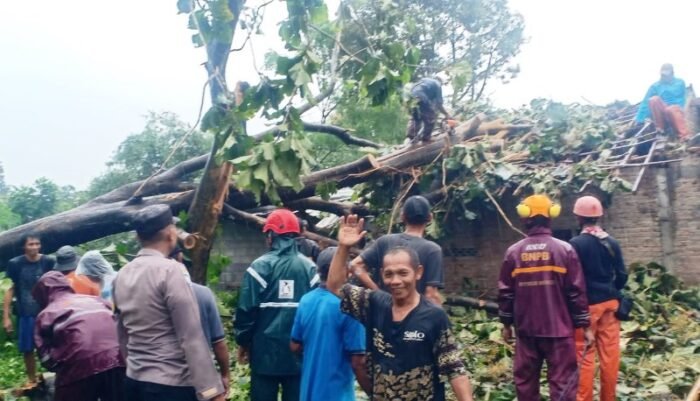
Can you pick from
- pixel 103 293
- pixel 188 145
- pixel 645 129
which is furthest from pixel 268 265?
pixel 188 145

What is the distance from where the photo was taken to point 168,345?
10.6 ft

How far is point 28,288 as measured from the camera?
268 inches

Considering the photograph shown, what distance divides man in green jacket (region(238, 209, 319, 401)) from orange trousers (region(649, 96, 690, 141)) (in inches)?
286

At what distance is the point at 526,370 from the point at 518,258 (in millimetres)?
806

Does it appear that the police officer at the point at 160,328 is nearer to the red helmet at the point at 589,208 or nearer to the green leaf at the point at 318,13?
the green leaf at the point at 318,13

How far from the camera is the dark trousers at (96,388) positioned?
4.04 metres

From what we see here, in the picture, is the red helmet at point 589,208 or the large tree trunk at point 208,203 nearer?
the red helmet at point 589,208

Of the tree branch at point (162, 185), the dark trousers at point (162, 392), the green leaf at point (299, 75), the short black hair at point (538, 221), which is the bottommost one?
the dark trousers at point (162, 392)

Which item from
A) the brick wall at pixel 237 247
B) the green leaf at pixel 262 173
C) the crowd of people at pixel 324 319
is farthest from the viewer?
the brick wall at pixel 237 247

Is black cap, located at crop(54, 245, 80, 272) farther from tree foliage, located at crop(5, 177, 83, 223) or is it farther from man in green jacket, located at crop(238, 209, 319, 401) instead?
tree foliage, located at crop(5, 177, 83, 223)

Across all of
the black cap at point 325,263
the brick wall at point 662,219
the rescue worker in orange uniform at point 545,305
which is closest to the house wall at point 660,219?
the brick wall at point 662,219

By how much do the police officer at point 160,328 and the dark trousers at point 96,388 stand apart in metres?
0.80

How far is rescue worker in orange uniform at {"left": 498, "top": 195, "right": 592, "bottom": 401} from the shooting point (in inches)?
185

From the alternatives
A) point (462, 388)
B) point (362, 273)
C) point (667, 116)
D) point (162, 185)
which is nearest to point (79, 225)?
point (162, 185)
